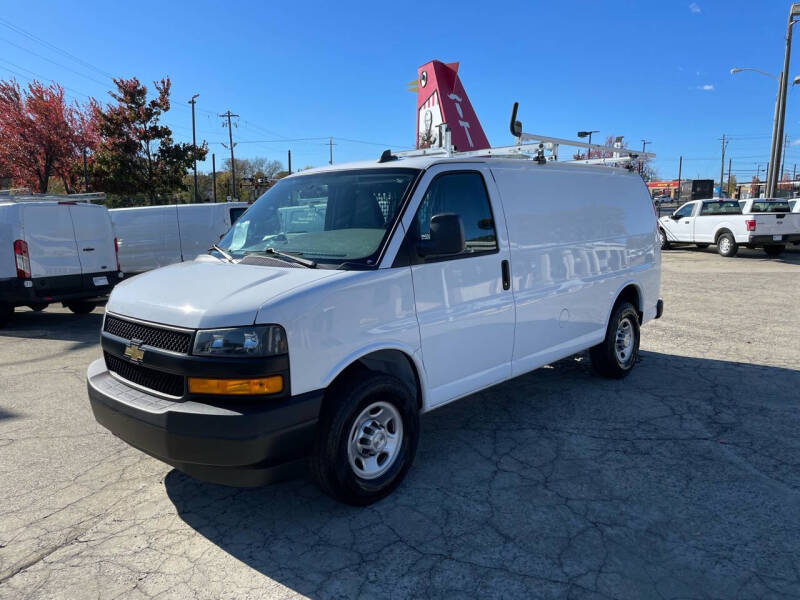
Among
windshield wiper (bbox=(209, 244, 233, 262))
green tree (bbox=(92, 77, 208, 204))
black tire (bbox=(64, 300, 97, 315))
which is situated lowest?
black tire (bbox=(64, 300, 97, 315))

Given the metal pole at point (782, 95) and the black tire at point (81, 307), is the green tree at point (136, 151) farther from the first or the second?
the metal pole at point (782, 95)

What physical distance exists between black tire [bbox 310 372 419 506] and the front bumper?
0.35 ft

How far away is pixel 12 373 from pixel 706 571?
277 inches

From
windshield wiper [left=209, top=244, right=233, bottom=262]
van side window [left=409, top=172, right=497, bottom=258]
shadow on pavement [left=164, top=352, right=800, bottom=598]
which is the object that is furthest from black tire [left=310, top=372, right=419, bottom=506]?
windshield wiper [left=209, top=244, right=233, bottom=262]

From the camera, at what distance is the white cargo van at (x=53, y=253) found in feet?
28.5

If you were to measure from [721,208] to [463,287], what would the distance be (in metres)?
19.3

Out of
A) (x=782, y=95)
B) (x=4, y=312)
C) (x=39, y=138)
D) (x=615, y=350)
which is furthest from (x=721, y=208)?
(x=39, y=138)

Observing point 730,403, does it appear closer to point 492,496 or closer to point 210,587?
point 492,496

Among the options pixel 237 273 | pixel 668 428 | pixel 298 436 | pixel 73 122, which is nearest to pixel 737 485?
pixel 668 428

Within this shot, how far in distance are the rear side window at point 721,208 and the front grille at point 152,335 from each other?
67.3 ft

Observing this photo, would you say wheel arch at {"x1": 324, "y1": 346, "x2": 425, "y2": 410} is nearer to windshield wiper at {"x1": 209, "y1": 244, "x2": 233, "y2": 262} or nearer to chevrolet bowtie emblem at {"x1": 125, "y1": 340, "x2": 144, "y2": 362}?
chevrolet bowtie emblem at {"x1": 125, "y1": 340, "x2": 144, "y2": 362}

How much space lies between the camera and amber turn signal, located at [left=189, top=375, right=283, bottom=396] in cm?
286

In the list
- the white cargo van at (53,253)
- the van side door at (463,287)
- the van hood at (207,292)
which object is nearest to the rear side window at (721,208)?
the van side door at (463,287)

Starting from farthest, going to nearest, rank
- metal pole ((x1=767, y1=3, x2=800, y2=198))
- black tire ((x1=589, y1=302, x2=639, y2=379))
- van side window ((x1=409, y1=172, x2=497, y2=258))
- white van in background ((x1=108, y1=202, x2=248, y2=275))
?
metal pole ((x1=767, y1=3, x2=800, y2=198))
white van in background ((x1=108, y1=202, x2=248, y2=275))
black tire ((x1=589, y1=302, x2=639, y2=379))
van side window ((x1=409, y1=172, x2=497, y2=258))
